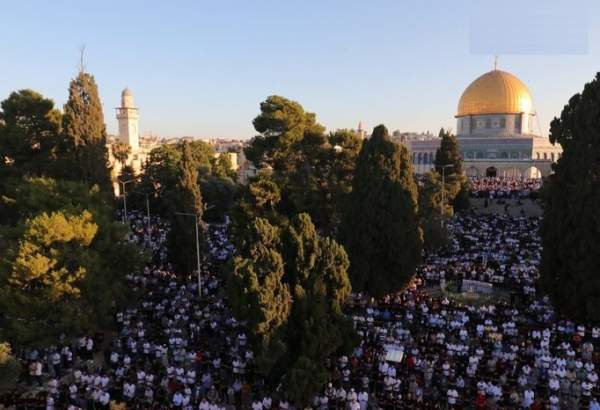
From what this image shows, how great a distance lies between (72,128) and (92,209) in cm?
1117

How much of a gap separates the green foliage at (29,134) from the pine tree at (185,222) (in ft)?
34.9

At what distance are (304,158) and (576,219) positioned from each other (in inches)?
541

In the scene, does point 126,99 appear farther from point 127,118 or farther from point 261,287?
point 261,287

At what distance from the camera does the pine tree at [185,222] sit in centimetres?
2483

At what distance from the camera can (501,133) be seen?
76438 mm

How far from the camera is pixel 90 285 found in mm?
19047

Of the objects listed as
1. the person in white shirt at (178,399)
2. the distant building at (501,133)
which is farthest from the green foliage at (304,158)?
the distant building at (501,133)

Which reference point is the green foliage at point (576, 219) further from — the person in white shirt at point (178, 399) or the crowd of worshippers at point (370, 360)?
the person in white shirt at point (178, 399)

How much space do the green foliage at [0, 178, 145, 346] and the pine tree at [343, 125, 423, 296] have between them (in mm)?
9649

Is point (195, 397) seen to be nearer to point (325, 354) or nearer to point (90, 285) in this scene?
point (325, 354)

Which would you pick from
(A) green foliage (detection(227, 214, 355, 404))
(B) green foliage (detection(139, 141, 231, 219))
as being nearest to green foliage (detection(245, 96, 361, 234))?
(A) green foliage (detection(227, 214, 355, 404))

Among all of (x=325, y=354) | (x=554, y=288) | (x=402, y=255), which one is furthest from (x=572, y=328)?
(x=325, y=354)

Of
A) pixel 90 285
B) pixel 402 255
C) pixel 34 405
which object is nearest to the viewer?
pixel 34 405

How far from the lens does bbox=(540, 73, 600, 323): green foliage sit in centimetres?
1916
